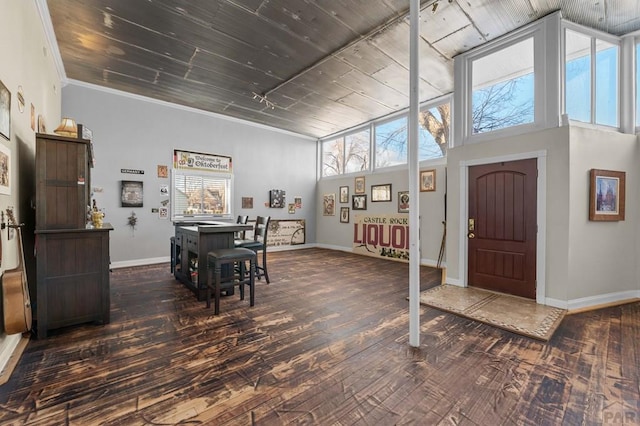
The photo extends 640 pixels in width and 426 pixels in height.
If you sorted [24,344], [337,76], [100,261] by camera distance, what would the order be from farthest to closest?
[337,76] → [100,261] → [24,344]

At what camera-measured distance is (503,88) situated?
4062 millimetres

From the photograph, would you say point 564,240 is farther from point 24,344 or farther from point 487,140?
point 24,344

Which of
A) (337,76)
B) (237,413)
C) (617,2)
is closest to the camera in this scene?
(237,413)

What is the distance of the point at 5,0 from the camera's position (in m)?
2.16

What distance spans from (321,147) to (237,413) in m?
8.15

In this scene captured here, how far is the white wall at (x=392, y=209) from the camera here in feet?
19.7

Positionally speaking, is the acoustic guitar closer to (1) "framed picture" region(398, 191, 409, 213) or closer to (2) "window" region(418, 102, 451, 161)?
(1) "framed picture" region(398, 191, 409, 213)

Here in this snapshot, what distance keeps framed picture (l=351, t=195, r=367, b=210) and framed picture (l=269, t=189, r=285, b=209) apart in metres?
2.03

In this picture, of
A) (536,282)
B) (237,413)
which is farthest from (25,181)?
(536,282)

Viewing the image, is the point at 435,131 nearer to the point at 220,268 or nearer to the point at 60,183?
the point at 220,268

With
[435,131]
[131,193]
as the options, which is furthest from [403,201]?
[131,193]

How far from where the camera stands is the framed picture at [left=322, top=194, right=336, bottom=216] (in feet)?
27.9

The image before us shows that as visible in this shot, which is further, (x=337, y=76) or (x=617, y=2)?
(x=337, y=76)

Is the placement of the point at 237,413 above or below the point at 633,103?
below
